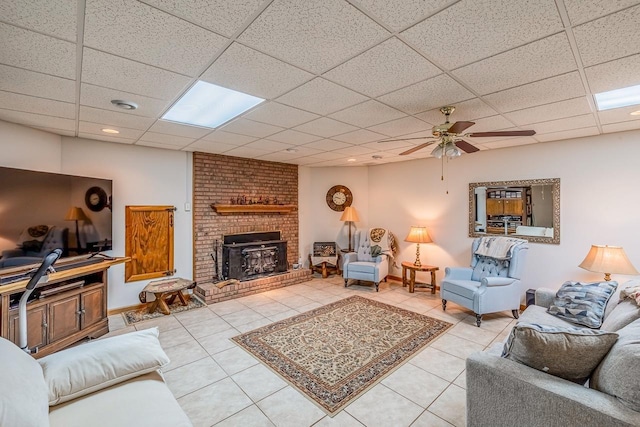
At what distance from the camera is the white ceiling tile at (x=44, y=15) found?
1266 mm

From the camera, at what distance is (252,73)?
194cm

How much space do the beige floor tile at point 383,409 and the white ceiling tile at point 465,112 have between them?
2.50 meters

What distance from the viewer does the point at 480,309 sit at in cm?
351

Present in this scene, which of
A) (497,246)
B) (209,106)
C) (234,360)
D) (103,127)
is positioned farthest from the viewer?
(497,246)

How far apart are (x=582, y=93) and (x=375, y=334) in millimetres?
2963

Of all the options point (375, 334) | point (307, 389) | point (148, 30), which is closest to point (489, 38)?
point (148, 30)

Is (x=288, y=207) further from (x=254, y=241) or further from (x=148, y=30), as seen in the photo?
(x=148, y=30)

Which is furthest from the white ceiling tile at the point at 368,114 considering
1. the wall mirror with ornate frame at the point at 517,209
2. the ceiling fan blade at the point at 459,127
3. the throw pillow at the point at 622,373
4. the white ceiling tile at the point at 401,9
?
the wall mirror with ornate frame at the point at 517,209

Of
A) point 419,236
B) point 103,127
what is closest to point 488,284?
point 419,236

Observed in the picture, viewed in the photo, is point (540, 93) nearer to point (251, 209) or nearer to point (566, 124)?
point (566, 124)

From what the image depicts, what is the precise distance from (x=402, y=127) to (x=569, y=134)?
219 cm

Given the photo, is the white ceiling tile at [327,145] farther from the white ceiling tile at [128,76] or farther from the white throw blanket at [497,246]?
the white throw blanket at [497,246]

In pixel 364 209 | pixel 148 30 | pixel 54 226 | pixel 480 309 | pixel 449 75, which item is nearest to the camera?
pixel 148 30

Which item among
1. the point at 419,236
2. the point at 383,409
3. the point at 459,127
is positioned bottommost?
the point at 383,409
